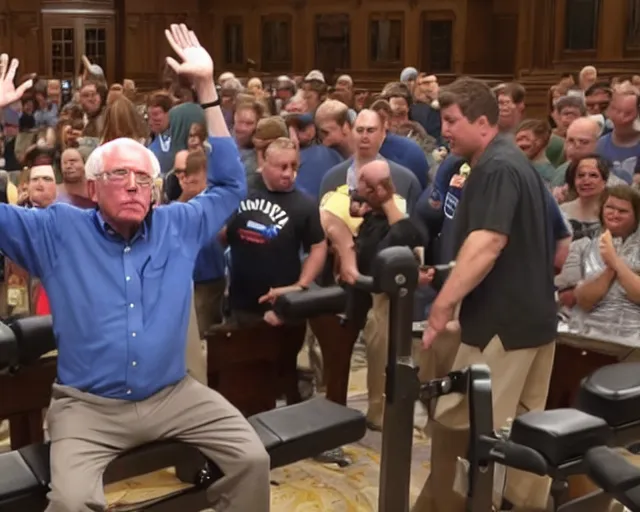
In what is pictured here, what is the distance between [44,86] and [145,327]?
11.0 metres

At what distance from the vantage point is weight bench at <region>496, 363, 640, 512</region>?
222 centimetres

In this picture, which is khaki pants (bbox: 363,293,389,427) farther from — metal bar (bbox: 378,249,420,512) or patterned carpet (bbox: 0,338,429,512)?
metal bar (bbox: 378,249,420,512)

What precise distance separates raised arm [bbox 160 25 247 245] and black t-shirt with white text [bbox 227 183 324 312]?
1.22 meters

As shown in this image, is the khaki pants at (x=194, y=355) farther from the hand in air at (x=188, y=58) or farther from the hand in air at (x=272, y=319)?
the hand in air at (x=188, y=58)

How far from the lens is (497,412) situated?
3670mm

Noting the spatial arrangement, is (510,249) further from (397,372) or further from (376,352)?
(376,352)

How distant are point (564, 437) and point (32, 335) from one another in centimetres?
211

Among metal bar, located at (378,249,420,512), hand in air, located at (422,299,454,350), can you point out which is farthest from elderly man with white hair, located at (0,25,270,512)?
hand in air, located at (422,299,454,350)

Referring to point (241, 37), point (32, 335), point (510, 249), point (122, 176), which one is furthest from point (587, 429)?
point (241, 37)

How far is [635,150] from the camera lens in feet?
21.2

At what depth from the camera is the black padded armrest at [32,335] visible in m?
A: 3.63

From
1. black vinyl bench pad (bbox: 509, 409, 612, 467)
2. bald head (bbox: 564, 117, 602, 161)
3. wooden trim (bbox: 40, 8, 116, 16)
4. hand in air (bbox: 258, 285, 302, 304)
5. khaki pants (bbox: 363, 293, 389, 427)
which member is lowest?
khaki pants (bbox: 363, 293, 389, 427)

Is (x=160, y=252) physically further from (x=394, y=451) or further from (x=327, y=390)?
(x=327, y=390)

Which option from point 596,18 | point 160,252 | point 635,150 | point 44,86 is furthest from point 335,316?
point 596,18
